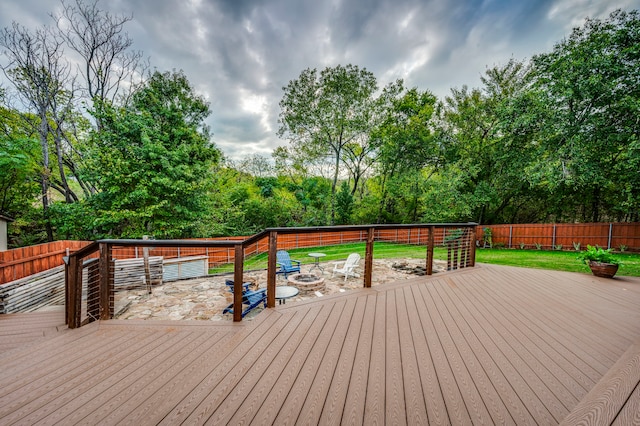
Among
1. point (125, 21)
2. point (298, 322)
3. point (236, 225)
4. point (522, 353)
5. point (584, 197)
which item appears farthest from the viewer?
point (236, 225)

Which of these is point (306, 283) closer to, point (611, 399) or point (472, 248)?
point (472, 248)

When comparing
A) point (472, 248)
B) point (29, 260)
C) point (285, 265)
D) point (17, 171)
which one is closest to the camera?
point (472, 248)

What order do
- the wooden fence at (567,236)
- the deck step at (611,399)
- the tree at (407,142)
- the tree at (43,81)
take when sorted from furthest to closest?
the tree at (407,142)
the wooden fence at (567,236)
the tree at (43,81)
the deck step at (611,399)

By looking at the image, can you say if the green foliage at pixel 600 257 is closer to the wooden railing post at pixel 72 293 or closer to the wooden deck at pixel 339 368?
the wooden deck at pixel 339 368

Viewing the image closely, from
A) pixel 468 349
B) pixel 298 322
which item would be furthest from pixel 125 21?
pixel 468 349

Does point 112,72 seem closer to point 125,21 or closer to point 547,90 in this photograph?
point 125,21

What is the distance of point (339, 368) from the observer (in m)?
1.67

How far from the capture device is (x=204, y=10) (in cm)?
685

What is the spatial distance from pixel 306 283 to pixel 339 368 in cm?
321

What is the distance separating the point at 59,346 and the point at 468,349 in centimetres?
343

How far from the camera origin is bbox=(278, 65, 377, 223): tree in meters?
14.3

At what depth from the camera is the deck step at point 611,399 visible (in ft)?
3.92

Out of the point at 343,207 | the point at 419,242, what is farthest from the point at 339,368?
the point at 343,207

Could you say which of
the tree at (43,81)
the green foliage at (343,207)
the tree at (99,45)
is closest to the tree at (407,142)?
the green foliage at (343,207)
